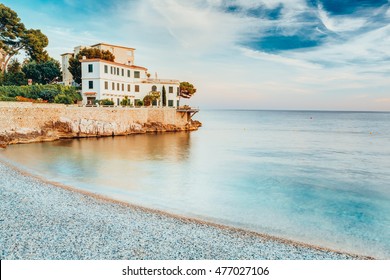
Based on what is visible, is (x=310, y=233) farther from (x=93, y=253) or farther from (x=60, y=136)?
(x=60, y=136)

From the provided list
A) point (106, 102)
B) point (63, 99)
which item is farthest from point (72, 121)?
point (106, 102)

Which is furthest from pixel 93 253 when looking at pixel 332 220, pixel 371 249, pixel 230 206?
pixel 332 220

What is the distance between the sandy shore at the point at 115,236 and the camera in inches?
317

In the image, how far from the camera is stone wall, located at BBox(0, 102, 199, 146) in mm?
31906

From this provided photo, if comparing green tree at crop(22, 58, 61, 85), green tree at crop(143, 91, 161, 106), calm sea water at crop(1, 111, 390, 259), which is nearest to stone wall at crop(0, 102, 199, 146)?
green tree at crop(143, 91, 161, 106)

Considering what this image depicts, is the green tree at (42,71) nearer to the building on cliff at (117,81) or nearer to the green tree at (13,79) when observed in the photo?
the green tree at (13,79)

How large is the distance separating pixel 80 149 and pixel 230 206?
20.5m

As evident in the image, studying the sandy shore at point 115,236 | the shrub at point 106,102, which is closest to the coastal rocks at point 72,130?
the shrub at point 106,102

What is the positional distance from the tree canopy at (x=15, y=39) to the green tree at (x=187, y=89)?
81.7ft

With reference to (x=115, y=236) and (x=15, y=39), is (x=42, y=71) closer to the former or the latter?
(x=15, y=39)

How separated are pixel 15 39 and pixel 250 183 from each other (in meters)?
47.6

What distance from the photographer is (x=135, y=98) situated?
162 ft

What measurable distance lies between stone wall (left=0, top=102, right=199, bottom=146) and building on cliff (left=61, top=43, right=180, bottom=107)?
146 inches

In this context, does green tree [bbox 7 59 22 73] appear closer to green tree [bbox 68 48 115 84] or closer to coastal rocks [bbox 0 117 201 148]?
green tree [bbox 68 48 115 84]
